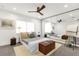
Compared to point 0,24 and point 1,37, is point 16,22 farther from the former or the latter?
point 1,37

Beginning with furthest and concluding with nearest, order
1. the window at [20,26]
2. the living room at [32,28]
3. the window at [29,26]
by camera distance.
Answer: the window at [29,26], the window at [20,26], the living room at [32,28]

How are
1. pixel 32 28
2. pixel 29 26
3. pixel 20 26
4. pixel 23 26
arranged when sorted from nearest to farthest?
pixel 20 26
pixel 23 26
pixel 29 26
pixel 32 28

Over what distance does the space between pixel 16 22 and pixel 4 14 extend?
109 centimetres

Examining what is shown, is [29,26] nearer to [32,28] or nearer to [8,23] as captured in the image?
[32,28]

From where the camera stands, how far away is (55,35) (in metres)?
5.79

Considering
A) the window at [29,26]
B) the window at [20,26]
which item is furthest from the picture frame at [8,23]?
the window at [29,26]

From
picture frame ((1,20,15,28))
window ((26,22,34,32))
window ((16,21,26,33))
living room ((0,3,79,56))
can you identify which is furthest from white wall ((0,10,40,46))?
window ((26,22,34,32))

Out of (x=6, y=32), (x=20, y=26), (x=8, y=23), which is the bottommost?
(x=6, y=32)

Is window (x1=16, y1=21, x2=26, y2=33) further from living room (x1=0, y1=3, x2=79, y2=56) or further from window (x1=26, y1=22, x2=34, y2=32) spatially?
window (x1=26, y1=22, x2=34, y2=32)

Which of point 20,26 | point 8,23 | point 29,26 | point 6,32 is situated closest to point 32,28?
point 29,26

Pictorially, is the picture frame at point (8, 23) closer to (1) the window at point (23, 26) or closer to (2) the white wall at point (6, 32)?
(2) the white wall at point (6, 32)

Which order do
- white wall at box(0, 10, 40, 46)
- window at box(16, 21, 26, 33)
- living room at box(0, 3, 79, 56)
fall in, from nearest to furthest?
living room at box(0, 3, 79, 56)
white wall at box(0, 10, 40, 46)
window at box(16, 21, 26, 33)

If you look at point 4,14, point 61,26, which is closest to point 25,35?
point 4,14

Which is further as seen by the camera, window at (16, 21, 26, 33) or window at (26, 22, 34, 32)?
window at (26, 22, 34, 32)
